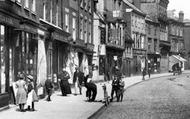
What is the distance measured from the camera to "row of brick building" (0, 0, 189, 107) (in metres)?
19.0

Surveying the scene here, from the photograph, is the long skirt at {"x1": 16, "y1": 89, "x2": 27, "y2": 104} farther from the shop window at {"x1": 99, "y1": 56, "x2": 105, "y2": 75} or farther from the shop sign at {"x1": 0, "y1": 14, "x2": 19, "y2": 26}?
the shop window at {"x1": 99, "y1": 56, "x2": 105, "y2": 75}

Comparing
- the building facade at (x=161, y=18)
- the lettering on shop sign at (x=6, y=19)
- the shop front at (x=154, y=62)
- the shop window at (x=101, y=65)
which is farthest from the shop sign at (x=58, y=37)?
the building facade at (x=161, y=18)

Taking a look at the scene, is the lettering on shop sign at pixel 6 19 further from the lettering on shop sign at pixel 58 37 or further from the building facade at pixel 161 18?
the building facade at pixel 161 18

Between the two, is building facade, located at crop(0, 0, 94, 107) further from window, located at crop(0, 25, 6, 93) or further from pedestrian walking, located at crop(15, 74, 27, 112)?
pedestrian walking, located at crop(15, 74, 27, 112)

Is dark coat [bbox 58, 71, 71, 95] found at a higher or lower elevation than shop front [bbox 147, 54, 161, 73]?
lower

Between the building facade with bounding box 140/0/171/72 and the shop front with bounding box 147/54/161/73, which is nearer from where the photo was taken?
the shop front with bounding box 147/54/161/73

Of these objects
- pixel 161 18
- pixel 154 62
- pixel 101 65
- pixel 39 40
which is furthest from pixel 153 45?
pixel 39 40

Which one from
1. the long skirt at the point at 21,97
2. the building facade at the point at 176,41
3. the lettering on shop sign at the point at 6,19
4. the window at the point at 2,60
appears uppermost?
the building facade at the point at 176,41

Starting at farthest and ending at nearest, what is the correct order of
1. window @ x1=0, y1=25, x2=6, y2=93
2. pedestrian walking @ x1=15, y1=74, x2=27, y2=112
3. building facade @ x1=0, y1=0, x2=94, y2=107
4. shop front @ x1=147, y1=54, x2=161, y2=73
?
shop front @ x1=147, y1=54, x2=161, y2=73, building facade @ x1=0, y1=0, x2=94, y2=107, window @ x1=0, y1=25, x2=6, y2=93, pedestrian walking @ x1=15, y1=74, x2=27, y2=112

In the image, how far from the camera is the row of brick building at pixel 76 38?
18953mm

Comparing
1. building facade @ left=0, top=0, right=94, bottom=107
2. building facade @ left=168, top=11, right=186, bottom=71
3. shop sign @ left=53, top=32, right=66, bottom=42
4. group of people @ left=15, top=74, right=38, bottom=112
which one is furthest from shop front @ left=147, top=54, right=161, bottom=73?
group of people @ left=15, top=74, right=38, bottom=112

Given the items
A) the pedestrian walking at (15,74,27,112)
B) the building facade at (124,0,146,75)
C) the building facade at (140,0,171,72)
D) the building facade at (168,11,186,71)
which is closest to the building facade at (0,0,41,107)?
the pedestrian walking at (15,74,27,112)

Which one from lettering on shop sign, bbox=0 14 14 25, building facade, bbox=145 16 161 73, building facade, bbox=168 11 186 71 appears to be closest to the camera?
lettering on shop sign, bbox=0 14 14 25

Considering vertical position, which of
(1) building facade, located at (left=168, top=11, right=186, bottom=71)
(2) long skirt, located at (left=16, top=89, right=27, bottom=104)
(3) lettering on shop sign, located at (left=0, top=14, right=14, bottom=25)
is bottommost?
(2) long skirt, located at (left=16, top=89, right=27, bottom=104)
